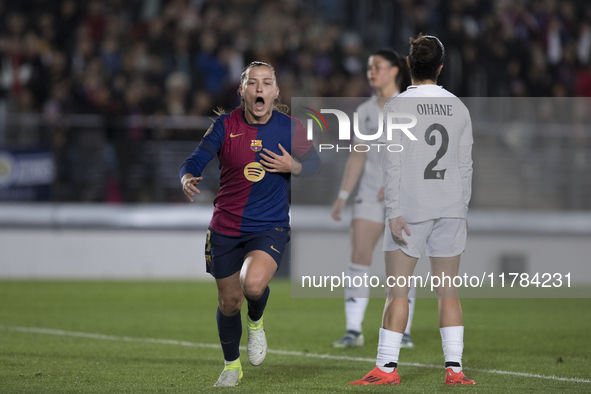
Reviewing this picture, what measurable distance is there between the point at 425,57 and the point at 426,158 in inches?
24.5

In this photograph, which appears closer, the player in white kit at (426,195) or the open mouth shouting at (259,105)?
the player in white kit at (426,195)

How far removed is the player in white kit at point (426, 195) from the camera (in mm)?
5398

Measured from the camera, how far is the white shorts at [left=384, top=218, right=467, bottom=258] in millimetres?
5445

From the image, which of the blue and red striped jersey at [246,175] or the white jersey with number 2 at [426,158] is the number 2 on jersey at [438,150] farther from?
the blue and red striped jersey at [246,175]

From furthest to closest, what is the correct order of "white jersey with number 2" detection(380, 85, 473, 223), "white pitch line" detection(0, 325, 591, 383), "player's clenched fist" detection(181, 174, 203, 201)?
"white pitch line" detection(0, 325, 591, 383)
"white jersey with number 2" detection(380, 85, 473, 223)
"player's clenched fist" detection(181, 174, 203, 201)

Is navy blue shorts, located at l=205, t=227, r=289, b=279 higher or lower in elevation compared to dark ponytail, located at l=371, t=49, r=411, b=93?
lower

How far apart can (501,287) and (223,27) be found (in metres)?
7.37

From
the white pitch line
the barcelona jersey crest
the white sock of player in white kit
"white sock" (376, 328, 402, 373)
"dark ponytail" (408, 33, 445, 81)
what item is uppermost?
"dark ponytail" (408, 33, 445, 81)

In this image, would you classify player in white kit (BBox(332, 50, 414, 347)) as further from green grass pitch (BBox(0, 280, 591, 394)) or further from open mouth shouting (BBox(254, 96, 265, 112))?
open mouth shouting (BBox(254, 96, 265, 112))

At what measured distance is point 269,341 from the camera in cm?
834

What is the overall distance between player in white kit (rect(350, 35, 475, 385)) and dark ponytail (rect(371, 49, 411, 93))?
2198 millimetres

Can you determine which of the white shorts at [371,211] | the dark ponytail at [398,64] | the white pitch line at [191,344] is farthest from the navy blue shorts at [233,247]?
the dark ponytail at [398,64]

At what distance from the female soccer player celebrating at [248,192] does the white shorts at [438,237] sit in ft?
2.48

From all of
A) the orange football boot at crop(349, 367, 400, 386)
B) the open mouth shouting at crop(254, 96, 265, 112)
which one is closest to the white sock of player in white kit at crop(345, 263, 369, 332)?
the orange football boot at crop(349, 367, 400, 386)
